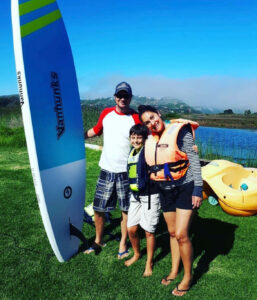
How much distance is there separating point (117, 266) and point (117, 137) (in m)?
1.28

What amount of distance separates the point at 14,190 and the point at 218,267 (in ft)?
12.8

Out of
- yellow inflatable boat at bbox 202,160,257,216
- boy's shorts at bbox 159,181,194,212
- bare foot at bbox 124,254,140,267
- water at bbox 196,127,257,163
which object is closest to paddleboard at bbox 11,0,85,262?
bare foot at bbox 124,254,140,267

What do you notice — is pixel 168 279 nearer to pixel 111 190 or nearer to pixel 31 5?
pixel 111 190

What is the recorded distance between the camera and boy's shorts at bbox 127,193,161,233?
2.63 meters

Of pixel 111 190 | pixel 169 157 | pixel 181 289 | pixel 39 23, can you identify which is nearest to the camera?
pixel 169 157

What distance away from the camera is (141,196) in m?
2.68

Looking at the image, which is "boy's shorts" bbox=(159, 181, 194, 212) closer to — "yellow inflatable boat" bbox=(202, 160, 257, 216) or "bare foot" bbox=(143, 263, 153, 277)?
"bare foot" bbox=(143, 263, 153, 277)

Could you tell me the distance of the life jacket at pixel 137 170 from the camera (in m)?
2.52

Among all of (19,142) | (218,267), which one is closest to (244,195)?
(218,267)

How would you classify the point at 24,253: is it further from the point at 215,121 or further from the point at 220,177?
the point at 215,121

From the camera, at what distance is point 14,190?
17.7 feet

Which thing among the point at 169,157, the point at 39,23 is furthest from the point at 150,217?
the point at 39,23

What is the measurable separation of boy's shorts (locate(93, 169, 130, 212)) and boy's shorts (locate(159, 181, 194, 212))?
0.63 metres

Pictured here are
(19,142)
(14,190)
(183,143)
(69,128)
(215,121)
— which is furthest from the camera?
(215,121)
